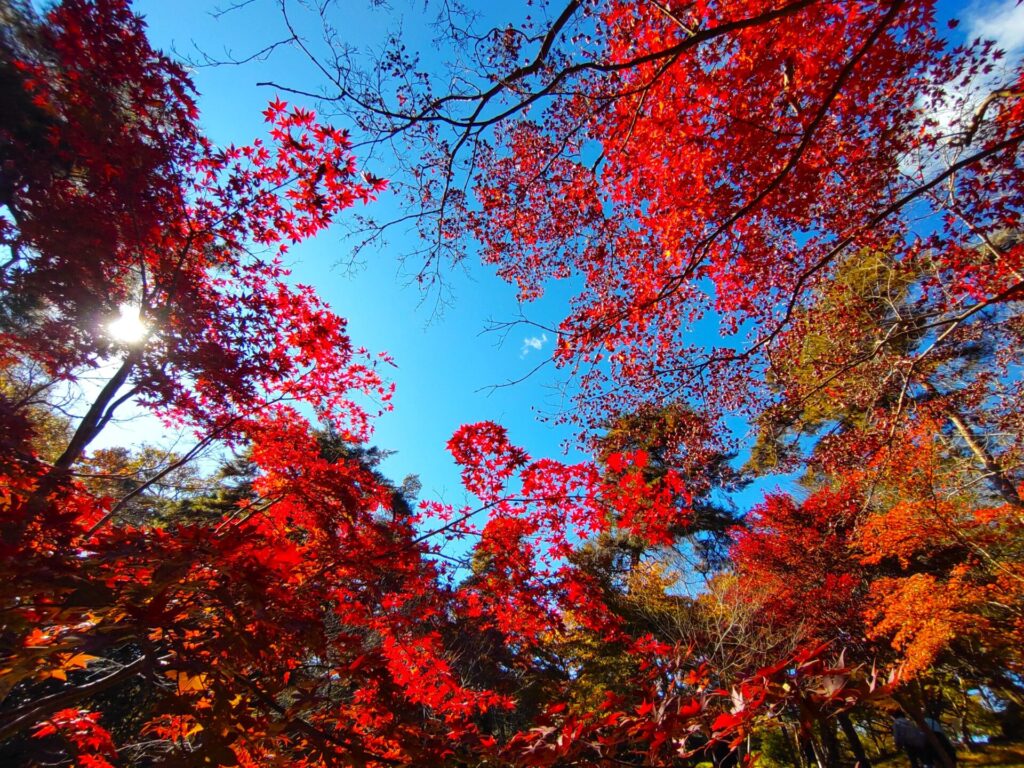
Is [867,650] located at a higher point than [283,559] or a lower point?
lower

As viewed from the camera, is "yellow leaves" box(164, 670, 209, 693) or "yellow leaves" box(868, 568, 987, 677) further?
"yellow leaves" box(868, 568, 987, 677)

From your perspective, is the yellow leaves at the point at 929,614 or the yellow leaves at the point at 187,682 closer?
the yellow leaves at the point at 187,682

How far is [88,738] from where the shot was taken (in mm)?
4055

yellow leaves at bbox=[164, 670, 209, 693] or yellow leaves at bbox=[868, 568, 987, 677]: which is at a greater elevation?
yellow leaves at bbox=[164, 670, 209, 693]

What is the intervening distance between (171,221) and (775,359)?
8528 millimetres

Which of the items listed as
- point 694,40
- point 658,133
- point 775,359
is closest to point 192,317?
point 694,40

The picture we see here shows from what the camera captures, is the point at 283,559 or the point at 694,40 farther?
the point at 283,559

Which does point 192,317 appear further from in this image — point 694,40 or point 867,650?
point 867,650

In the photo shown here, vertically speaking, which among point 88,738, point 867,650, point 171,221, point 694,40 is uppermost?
point 171,221

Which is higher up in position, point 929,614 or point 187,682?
point 187,682

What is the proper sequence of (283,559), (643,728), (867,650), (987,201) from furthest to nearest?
(867,650)
(987,201)
(283,559)
(643,728)

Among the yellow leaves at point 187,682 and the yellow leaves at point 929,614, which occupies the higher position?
the yellow leaves at point 187,682

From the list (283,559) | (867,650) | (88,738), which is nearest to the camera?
(283,559)

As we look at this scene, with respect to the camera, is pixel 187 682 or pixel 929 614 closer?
pixel 187 682
